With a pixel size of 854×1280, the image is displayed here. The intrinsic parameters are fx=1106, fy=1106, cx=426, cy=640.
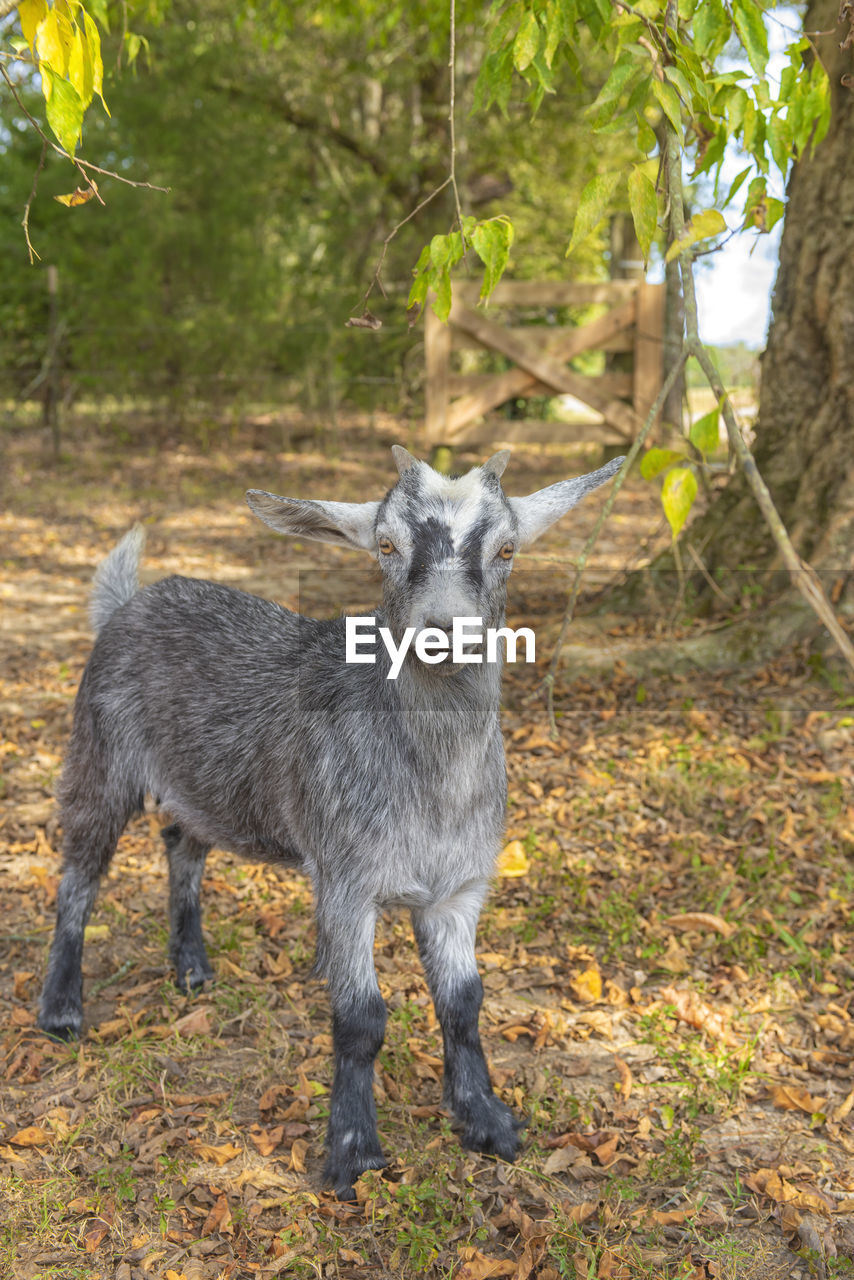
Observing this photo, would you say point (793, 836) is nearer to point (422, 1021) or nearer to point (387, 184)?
point (422, 1021)

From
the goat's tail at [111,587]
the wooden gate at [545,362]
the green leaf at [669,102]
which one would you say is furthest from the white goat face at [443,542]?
the wooden gate at [545,362]

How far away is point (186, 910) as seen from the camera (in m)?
4.12

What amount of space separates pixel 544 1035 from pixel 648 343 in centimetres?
771

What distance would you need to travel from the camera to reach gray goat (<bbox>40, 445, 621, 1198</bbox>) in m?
3.03

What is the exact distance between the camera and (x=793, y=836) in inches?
190

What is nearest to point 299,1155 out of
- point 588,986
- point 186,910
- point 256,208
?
point 186,910

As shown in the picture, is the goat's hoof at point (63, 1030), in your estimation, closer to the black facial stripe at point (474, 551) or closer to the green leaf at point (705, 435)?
the black facial stripe at point (474, 551)

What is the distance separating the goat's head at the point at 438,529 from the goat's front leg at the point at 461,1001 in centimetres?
90

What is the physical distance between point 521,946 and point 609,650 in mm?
2532

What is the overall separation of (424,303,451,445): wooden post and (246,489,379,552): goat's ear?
6632 mm

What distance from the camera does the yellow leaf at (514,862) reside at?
472 centimetres

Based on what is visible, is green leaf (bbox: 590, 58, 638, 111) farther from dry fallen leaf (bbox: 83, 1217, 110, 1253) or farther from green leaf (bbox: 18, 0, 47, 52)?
dry fallen leaf (bbox: 83, 1217, 110, 1253)

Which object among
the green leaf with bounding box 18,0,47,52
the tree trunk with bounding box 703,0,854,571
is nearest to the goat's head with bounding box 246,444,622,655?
the green leaf with bounding box 18,0,47,52

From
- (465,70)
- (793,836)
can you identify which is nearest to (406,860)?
(793,836)
